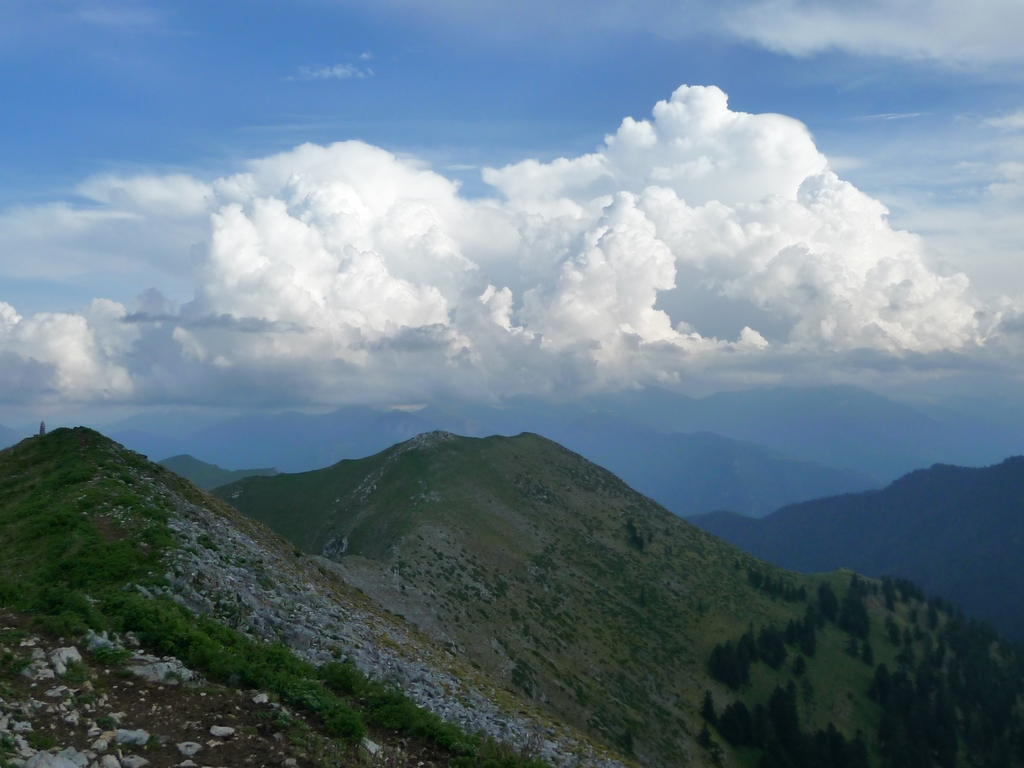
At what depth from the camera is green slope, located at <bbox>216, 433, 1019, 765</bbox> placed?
78.6 metres

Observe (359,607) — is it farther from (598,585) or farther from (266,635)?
(598,585)

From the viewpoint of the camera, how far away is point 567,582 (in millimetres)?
109375

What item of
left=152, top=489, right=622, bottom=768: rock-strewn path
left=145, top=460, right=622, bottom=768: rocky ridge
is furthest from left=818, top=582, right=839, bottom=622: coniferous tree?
left=145, top=460, right=622, bottom=768: rocky ridge

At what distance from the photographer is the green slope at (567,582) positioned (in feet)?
258

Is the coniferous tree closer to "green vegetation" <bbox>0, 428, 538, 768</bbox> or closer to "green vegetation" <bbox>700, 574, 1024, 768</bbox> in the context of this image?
"green vegetation" <bbox>700, 574, 1024, 768</bbox>

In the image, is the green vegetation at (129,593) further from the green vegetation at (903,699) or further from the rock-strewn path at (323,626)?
the green vegetation at (903,699)

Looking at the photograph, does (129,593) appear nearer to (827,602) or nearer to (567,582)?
(567,582)

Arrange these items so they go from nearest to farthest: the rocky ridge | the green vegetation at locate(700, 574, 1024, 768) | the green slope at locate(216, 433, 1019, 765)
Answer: the rocky ridge < the green slope at locate(216, 433, 1019, 765) < the green vegetation at locate(700, 574, 1024, 768)

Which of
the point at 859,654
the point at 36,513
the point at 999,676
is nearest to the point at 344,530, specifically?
the point at 36,513

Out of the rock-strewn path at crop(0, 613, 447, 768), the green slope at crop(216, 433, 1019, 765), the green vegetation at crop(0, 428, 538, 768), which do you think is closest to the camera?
the rock-strewn path at crop(0, 613, 447, 768)

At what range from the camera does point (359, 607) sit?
1550 inches

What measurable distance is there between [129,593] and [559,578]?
301 feet

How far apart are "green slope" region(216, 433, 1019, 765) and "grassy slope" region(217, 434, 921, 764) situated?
0.34m

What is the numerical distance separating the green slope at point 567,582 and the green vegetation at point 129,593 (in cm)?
3906
